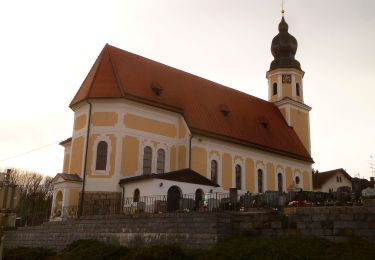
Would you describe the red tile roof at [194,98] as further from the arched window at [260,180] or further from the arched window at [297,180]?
the arched window at [260,180]

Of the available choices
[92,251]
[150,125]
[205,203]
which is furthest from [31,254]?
[150,125]

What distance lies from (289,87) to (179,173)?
22597 mm

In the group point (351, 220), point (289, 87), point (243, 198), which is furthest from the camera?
point (289, 87)

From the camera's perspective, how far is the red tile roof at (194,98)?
3052cm

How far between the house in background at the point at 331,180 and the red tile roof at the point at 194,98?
13.7 metres

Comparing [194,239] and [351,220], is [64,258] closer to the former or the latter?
[194,239]

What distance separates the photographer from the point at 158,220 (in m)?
18.3

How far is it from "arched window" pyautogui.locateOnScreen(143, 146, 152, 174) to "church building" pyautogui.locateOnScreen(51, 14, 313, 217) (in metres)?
0.07

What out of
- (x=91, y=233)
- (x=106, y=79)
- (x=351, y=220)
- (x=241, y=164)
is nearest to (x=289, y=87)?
(x=241, y=164)

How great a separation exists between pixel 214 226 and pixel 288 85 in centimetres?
3192

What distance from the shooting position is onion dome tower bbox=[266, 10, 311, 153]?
4462cm

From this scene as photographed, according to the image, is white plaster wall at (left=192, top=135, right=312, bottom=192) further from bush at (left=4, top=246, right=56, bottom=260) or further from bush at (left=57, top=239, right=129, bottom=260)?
bush at (left=57, top=239, right=129, bottom=260)

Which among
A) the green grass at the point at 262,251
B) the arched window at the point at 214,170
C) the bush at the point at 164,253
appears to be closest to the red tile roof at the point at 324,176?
the arched window at the point at 214,170

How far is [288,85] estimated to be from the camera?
1786 inches
